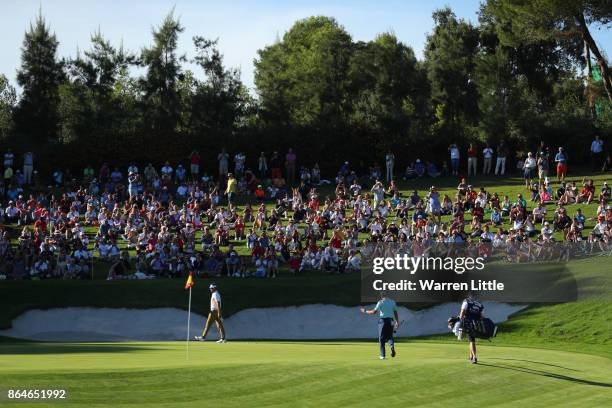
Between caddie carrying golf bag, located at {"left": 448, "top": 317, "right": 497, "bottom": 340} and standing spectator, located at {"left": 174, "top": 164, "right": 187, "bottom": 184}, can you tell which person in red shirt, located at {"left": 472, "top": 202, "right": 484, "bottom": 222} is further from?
caddie carrying golf bag, located at {"left": 448, "top": 317, "right": 497, "bottom": 340}

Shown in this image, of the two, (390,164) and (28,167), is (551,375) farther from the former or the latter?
(28,167)

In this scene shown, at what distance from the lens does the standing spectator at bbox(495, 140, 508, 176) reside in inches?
2402

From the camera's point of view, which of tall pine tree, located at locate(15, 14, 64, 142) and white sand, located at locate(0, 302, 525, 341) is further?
tall pine tree, located at locate(15, 14, 64, 142)

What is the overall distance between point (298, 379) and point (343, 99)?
50.6m

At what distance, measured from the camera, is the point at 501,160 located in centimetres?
6119

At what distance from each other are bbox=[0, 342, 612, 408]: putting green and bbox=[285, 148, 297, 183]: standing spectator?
36491 mm

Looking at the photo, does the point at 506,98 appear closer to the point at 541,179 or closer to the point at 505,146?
the point at 505,146

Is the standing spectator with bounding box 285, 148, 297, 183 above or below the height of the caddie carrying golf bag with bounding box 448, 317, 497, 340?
above

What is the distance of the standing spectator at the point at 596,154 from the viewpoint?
2341 inches

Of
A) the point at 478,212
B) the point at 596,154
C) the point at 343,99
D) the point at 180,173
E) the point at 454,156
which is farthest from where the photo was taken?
the point at 343,99

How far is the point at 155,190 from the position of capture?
5441 cm

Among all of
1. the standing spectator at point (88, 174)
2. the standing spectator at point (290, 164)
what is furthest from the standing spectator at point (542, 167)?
the standing spectator at point (88, 174)

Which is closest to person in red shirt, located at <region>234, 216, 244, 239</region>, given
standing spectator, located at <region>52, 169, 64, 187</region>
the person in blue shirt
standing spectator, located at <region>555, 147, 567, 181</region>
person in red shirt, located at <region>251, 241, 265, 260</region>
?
person in red shirt, located at <region>251, 241, 265, 260</region>

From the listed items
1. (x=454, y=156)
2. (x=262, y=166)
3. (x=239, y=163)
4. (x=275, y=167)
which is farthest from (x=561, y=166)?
(x=239, y=163)
